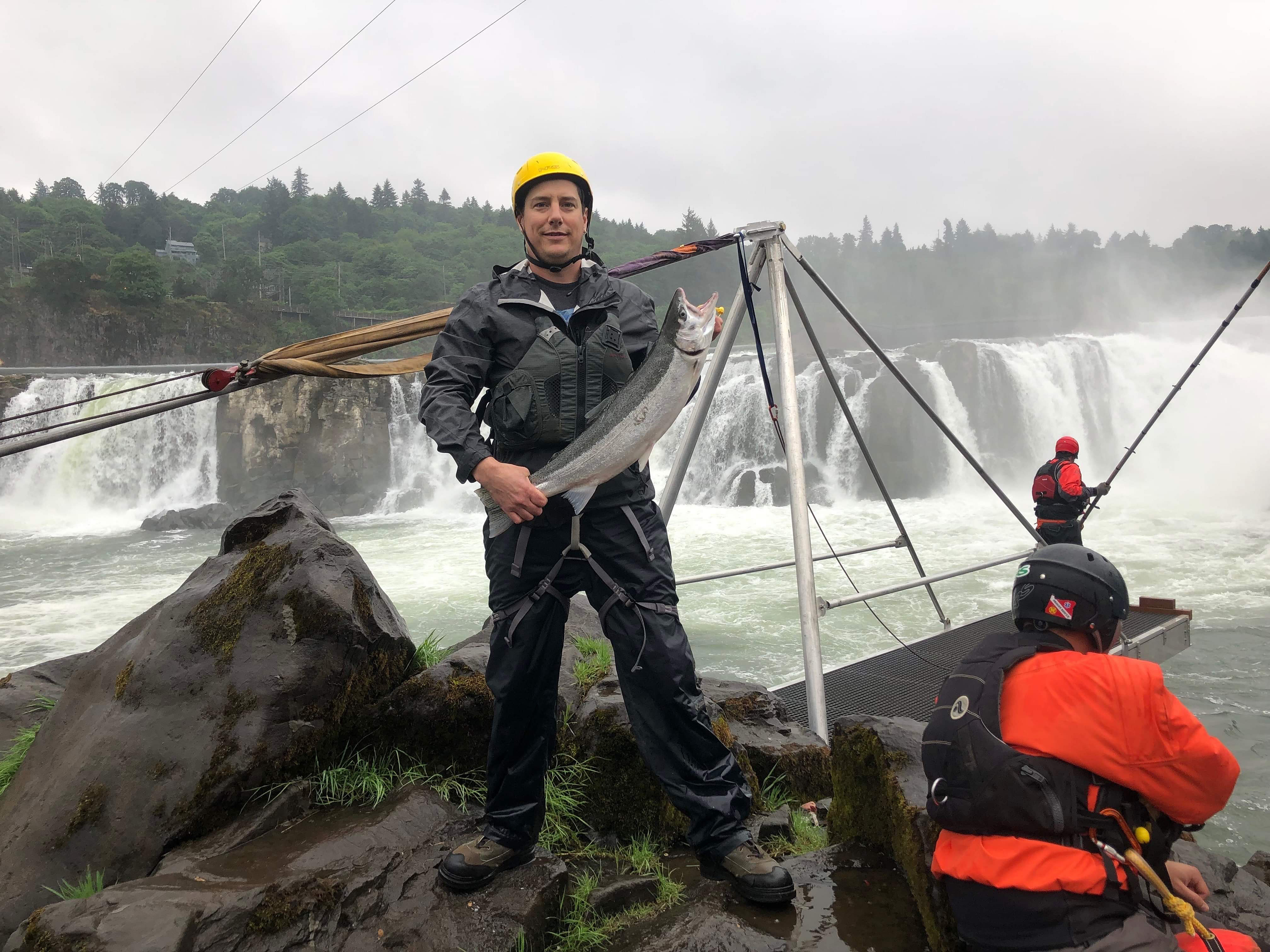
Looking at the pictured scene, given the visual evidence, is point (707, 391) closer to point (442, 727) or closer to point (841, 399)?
point (841, 399)

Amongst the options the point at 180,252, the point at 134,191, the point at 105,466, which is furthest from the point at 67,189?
the point at 105,466

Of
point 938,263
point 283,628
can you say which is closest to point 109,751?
point 283,628

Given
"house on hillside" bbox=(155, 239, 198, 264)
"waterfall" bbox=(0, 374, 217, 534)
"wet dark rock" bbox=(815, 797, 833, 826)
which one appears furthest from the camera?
"house on hillside" bbox=(155, 239, 198, 264)

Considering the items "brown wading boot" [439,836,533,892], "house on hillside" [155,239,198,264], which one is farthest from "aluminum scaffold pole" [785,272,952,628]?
"house on hillside" [155,239,198,264]

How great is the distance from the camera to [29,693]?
14.0ft

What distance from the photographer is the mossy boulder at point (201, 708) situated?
2783mm

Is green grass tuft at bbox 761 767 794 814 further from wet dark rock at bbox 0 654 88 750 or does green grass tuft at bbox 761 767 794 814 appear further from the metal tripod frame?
wet dark rock at bbox 0 654 88 750

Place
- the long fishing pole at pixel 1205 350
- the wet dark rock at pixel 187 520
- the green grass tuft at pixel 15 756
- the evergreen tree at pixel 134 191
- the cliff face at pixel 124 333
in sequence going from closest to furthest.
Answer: the green grass tuft at pixel 15 756 < the long fishing pole at pixel 1205 350 < the wet dark rock at pixel 187 520 < the cliff face at pixel 124 333 < the evergreen tree at pixel 134 191

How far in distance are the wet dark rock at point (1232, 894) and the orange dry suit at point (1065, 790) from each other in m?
1.00

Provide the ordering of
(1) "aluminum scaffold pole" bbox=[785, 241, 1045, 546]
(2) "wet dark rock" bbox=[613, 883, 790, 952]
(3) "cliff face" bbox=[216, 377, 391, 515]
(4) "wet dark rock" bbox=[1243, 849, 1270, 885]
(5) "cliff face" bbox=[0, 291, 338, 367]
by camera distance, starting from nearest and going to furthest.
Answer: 1. (2) "wet dark rock" bbox=[613, 883, 790, 952]
2. (4) "wet dark rock" bbox=[1243, 849, 1270, 885]
3. (1) "aluminum scaffold pole" bbox=[785, 241, 1045, 546]
4. (3) "cliff face" bbox=[216, 377, 391, 515]
5. (5) "cliff face" bbox=[0, 291, 338, 367]

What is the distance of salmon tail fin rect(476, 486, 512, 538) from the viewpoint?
248 cm

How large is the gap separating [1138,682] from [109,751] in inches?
130

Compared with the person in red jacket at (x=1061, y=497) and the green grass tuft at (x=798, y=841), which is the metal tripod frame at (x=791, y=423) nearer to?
the green grass tuft at (x=798, y=841)

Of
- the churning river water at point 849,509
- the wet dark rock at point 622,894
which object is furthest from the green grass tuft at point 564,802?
the churning river water at point 849,509
